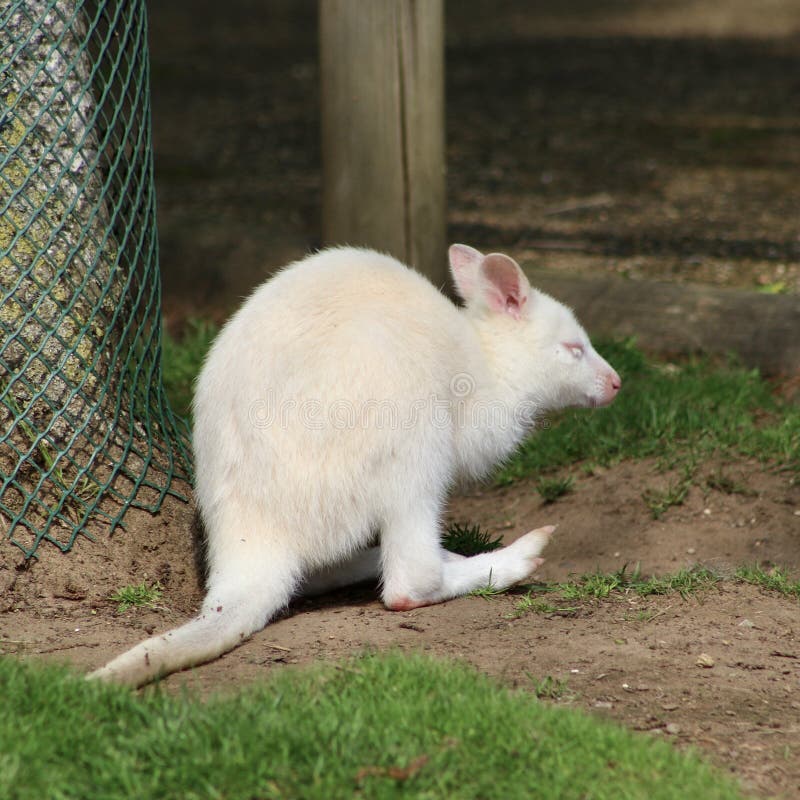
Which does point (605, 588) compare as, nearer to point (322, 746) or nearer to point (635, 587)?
point (635, 587)

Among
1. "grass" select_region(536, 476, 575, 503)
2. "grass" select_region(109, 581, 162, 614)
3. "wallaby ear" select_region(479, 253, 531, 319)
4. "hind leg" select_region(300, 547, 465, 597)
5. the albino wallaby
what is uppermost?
"wallaby ear" select_region(479, 253, 531, 319)

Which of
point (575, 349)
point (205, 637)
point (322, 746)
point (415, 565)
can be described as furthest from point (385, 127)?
point (322, 746)

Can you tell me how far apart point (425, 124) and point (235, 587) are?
113 inches

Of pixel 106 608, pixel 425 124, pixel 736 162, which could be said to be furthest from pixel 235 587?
pixel 736 162

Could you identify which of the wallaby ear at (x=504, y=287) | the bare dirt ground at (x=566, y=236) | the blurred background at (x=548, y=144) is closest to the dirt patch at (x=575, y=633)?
the bare dirt ground at (x=566, y=236)

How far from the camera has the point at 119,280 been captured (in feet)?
13.9

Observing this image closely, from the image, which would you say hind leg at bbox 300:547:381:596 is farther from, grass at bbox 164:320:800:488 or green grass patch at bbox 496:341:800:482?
green grass patch at bbox 496:341:800:482

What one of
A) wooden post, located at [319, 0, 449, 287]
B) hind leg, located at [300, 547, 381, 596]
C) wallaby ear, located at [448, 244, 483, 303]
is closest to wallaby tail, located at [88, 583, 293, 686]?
hind leg, located at [300, 547, 381, 596]

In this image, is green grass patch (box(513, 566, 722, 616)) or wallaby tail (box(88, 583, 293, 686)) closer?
wallaby tail (box(88, 583, 293, 686))

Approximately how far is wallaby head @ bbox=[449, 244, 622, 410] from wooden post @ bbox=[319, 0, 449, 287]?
55.5 inches

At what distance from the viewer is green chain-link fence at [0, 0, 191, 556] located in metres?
3.90

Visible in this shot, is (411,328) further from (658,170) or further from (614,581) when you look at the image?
(658,170)

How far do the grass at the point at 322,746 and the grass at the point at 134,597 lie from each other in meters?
0.79

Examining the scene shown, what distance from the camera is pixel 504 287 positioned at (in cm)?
432
